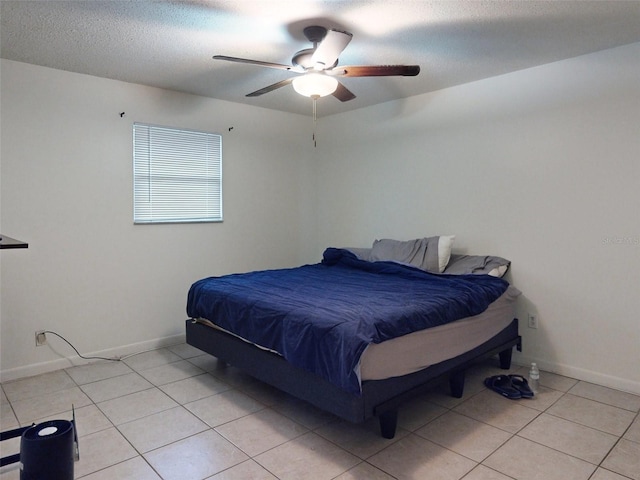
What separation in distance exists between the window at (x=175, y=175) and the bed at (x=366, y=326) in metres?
0.99

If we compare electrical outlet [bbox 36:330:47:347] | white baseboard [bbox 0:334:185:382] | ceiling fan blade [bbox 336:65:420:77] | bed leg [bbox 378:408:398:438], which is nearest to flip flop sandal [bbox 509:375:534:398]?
bed leg [bbox 378:408:398:438]

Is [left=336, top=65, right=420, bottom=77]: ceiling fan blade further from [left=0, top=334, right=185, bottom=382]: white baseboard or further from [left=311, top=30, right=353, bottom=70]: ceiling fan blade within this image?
[left=0, top=334, right=185, bottom=382]: white baseboard

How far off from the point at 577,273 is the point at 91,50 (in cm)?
385

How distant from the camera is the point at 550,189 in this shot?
3.20 metres

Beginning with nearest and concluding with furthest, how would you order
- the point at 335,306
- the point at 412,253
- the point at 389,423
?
1. the point at 389,423
2. the point at 335,306
3. the point at 412,253

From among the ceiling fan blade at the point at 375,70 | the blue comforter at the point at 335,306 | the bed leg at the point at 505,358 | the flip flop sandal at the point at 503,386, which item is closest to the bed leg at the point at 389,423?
the blue comforter at the point at 335,306

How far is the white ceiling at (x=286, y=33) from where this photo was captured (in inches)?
88.8

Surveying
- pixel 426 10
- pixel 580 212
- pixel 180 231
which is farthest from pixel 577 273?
pixel 180 231

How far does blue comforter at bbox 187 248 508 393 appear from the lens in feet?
6.97

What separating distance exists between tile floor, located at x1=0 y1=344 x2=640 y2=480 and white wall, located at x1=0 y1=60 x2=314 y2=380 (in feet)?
1.63

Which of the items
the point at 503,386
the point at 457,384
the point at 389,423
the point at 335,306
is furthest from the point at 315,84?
the point at 503,386

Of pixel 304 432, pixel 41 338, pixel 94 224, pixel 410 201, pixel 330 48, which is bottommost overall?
pixel 304 432

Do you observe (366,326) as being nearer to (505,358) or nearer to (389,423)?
(389,423)

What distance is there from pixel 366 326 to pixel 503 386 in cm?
144
